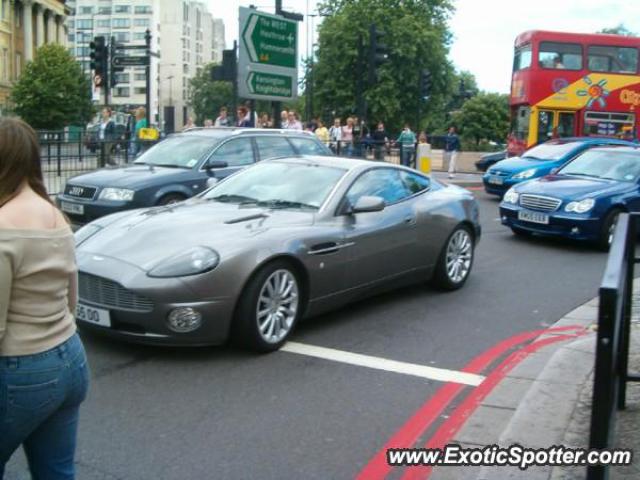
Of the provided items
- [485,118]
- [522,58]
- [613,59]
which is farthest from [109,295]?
[485,118]

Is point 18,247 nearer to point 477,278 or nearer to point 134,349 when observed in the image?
point 134,349

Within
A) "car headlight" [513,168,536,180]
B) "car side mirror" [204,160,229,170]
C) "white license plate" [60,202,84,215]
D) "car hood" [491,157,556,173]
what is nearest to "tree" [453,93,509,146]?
→ "car hood" [491,157,556,173]

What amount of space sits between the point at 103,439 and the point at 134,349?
1.56 m

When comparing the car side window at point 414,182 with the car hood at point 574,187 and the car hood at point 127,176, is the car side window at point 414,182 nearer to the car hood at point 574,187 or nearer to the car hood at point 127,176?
the car hood at point 574,187

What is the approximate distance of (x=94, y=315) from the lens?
5250mm

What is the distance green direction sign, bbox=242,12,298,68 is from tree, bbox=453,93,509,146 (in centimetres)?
5371

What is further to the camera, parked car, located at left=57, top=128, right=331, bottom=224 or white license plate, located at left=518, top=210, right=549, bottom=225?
white license plate, located at left=518, top=210, right=549, bottom=225

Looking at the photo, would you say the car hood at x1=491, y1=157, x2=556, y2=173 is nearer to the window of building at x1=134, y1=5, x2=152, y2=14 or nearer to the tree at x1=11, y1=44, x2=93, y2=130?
the tree at x1=11, y1=44, x2=93, y2=130

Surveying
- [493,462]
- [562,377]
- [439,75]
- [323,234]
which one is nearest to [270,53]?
[323,234]

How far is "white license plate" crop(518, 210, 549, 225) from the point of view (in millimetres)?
10859

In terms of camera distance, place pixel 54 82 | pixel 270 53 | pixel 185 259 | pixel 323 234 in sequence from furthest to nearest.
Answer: pixel 54 82 < pixel 270 53 < pixel 323 234 < pixel 185 259

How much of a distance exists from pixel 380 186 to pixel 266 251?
77.1 inches

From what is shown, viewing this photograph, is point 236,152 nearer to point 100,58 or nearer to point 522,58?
point 100,58

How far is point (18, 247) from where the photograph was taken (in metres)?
2.24
